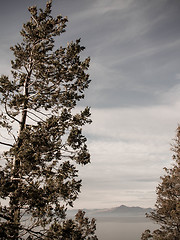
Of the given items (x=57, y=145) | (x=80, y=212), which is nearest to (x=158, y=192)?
(x=80, y=212)

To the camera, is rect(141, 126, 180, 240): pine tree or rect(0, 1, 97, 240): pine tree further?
rect(141, 126, 180, 240): pine tree

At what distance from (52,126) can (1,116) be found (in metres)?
3.09

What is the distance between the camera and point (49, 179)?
31.2 feet

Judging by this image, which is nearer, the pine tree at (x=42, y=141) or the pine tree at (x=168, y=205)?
the pine tree at (x=42, y=141)

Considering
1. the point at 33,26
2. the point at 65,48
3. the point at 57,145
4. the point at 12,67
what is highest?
the point at 33,26

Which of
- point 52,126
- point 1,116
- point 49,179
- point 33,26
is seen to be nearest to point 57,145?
point 52,126

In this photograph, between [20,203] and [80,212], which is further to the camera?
[80,212]

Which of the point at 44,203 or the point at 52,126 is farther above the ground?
the point at 52,126

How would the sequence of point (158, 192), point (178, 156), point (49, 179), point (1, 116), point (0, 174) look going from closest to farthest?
1. point (0, 174)
2. point (49, 179)
3. point (1, 116)
4. point (178, 156)
5. point (158, 192)

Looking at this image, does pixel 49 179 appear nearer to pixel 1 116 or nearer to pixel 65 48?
pixel 1 116

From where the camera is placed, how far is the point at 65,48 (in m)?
12.5

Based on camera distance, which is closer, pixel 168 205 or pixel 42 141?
pixel 42 141

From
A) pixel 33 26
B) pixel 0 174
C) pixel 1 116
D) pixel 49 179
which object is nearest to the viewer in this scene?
pixel 0 174

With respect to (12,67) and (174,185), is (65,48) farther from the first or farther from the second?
(174,185)
